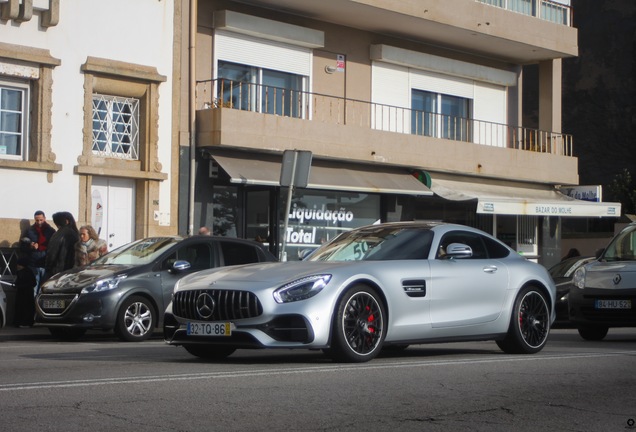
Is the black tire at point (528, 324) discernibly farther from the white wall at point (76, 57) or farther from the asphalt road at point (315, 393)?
the white wall at point (76, 57)

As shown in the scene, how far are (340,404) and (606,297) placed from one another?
960cm

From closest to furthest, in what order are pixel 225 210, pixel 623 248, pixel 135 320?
pixel 135 320 < pixel 623 248 < pixel 225 210

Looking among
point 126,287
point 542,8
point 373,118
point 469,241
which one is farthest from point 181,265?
point 542,8

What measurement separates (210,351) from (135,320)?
16.8 feet

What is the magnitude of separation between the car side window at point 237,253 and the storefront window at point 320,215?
7.89 metres

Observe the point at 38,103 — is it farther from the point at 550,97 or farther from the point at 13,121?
the point at 550,97

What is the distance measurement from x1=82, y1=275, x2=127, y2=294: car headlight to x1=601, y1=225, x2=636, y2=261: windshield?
24.0 ft

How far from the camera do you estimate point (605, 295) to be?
16.4 meters

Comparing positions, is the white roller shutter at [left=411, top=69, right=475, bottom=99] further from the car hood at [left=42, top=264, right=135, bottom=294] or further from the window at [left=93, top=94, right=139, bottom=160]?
the car hood at [left=42, top=264, right=135, bottom=294]

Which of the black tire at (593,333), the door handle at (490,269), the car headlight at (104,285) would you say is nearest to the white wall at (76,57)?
the car headlight at (104,285)

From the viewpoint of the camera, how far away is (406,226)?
12.1 meters

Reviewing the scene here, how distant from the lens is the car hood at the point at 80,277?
52.9 ft

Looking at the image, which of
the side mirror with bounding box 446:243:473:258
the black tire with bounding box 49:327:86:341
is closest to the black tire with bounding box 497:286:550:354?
the side mirror with bounding box 446:243:473:258

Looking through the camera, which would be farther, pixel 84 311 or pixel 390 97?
pixel 390 97
